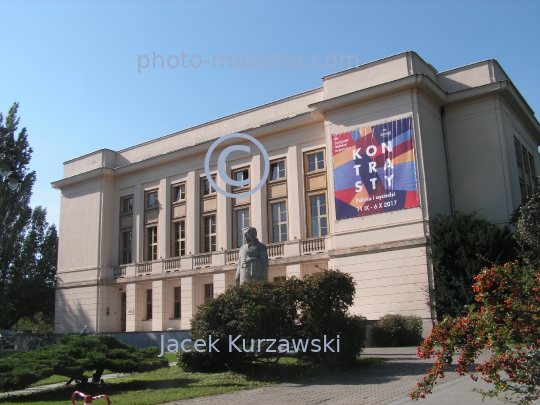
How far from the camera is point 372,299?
24734 millimetres

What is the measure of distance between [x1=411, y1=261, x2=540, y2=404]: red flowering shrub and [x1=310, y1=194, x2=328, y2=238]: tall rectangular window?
2179 centimetres

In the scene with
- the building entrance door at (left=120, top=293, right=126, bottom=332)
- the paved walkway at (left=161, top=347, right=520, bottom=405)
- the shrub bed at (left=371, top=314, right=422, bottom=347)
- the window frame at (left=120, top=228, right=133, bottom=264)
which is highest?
the window frame at (left=120, top=228, right=133, bottom=264)

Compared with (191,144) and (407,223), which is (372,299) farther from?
(191,144)

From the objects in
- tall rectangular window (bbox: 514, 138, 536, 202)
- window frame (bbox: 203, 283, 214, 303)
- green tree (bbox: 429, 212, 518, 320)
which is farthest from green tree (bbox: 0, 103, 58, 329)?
tall rectangular window (bbox: 514, 138, 536, 202)

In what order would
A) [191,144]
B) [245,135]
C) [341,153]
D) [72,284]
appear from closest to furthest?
[341,153], [245,135], [191,144], [72,284]

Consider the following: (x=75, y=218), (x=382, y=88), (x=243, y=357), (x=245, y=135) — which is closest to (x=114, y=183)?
(x=75, y=218)

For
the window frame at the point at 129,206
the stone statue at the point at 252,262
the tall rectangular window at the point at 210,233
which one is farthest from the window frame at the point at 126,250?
the stone statue at the point at 252,262

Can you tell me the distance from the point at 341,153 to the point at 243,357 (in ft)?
50.1

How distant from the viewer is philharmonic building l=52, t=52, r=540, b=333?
82.1ft

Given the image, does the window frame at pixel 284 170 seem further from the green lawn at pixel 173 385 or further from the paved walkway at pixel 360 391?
the paved walkway at pixel 360 391

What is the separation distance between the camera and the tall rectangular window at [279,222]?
30.0 meters

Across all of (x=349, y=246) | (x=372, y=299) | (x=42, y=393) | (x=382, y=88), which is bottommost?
(x=42, y=393)

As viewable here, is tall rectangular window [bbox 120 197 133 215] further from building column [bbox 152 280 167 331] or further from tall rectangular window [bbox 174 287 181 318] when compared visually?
tall rectangular window [bbox 174 287 181 318]

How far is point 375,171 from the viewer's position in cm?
2547
